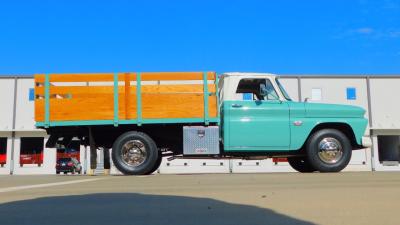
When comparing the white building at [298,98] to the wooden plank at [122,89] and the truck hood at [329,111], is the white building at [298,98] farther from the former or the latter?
the wooden plank at [122,89]

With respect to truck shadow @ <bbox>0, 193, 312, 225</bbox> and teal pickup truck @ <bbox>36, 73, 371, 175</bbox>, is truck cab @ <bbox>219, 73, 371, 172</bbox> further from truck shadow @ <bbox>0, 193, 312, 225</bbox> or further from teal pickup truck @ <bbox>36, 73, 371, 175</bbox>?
truck shadow @ <bbox>0, 193, 312, 225</bbox>

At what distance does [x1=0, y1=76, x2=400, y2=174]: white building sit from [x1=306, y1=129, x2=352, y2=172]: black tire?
23.5 m

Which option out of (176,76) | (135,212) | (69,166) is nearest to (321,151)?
(176,76)

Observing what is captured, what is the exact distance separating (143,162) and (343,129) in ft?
14.6

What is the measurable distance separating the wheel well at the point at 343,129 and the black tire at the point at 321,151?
207 mm

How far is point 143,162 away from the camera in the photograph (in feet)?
33.6

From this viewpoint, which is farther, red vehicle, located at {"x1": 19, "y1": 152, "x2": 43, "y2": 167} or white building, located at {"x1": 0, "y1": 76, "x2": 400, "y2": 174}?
red vehicle, located at {"x1": 19, "y1": 152, "x2": 43, "y2": 167}

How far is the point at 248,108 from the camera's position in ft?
34.1

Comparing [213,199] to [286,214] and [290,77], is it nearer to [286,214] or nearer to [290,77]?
[286,214]

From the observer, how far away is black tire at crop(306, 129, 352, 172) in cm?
1019

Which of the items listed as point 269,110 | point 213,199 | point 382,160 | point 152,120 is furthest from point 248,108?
point 382,160

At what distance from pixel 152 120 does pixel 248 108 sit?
2.06 m

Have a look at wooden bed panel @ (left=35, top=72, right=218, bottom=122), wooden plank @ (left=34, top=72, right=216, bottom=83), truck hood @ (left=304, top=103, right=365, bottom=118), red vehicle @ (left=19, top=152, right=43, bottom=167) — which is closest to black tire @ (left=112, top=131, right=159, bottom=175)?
wooden bed panel @ (left=35, top=72, right=218, bottom=122)

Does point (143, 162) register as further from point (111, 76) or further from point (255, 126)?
point (255, 126)
